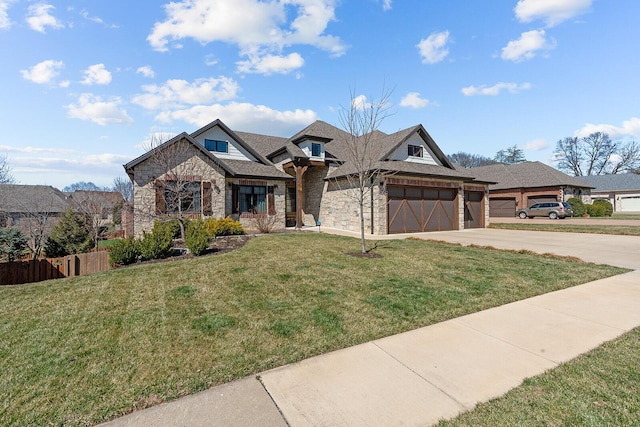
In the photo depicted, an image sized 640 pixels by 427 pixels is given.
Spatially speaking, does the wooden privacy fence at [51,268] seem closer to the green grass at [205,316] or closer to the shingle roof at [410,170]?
the green grass at [205,316]

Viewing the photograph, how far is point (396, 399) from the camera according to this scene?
110 inches

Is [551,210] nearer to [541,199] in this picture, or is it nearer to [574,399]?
[541,199]

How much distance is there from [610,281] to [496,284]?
2.97 meters

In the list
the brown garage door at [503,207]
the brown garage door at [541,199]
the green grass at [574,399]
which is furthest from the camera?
the brown garage door at [503,207]

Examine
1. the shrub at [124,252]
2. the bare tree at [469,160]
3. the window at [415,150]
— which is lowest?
the shrub at [124,252]

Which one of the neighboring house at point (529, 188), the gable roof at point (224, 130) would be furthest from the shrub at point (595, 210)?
the gable roof at point (224, 130)

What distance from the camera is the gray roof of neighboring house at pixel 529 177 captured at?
103 ft

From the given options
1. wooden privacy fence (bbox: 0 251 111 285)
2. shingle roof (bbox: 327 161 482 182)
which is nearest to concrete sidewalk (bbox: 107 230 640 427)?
wooden privacy fence (bbox: 0 251 111 285)

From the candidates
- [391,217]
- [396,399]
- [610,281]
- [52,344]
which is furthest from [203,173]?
[610,281]

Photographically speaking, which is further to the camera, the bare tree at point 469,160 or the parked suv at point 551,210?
the bare tree at point 469,160

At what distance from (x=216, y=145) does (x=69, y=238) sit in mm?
9356

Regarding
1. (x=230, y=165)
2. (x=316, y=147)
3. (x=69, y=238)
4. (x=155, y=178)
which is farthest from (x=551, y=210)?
(x=69, y=238)

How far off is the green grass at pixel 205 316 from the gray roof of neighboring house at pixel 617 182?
51456 mm

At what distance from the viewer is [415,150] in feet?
64.0
